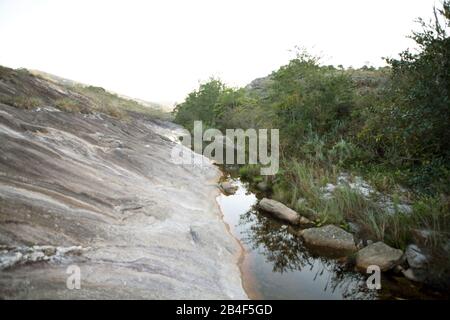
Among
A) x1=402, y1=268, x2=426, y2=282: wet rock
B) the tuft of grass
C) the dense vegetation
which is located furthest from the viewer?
the tuft of grass

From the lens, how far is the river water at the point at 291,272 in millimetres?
6312

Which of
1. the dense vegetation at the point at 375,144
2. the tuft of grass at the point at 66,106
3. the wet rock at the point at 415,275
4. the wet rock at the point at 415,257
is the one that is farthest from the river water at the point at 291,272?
the tuft of grass at the point at 66,106

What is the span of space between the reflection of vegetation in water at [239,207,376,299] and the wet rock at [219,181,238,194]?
3.06 metres

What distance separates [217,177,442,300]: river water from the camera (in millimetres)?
6312

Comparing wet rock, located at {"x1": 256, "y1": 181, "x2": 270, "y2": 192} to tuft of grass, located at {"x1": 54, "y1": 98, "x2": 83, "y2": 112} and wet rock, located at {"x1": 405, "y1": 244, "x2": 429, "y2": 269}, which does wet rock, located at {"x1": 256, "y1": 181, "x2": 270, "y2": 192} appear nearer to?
wet rock, located at {"x1": 405, "y1": 244, "x2": 429, "y2": 269}

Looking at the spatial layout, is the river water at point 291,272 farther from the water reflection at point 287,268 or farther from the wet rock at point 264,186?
the wet rock at point 264,186

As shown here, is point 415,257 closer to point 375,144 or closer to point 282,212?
point 282,212

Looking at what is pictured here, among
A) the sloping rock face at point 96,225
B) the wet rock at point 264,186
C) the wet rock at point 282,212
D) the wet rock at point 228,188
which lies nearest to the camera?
the sloping rock face at point 96,225

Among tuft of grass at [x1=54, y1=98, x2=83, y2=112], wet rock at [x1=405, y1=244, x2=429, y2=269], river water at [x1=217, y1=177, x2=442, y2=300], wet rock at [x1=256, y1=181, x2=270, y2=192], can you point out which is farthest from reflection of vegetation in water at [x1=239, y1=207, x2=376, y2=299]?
tuft of grass at [x1=54, y1=98, x2=83, y2=112]

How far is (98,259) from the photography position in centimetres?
556

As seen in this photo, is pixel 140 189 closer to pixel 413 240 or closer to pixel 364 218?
pixel 364 218

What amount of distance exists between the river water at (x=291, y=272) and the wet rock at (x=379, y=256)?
0.26 meters
